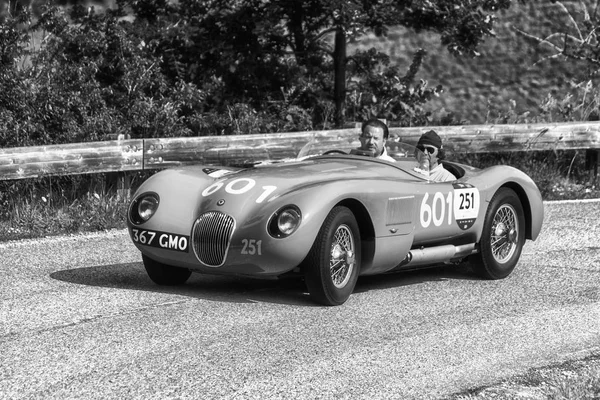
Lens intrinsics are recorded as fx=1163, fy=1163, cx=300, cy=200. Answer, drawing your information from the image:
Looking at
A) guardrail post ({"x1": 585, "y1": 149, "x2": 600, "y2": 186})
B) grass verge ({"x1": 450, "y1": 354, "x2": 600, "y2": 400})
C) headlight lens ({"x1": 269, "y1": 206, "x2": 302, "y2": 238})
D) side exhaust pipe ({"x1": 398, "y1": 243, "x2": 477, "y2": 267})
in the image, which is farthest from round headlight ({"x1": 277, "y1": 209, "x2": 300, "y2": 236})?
guardrail post ({"x1": 585, "y1": 149, "x2": 600, "y2": 186})

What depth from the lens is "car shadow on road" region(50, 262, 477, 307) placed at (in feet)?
25.9

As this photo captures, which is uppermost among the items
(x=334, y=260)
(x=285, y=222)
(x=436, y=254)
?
(x=285, y=222)

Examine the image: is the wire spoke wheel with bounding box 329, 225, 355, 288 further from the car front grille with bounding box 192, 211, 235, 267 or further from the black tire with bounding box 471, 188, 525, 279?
the black tire with bounding box 471, 188, 525, 279

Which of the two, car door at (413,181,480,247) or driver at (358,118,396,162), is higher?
driver at (358,118,396,162)

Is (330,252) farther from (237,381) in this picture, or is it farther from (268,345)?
(237,381)

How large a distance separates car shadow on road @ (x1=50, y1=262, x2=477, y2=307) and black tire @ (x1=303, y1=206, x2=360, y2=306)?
200 millimetres

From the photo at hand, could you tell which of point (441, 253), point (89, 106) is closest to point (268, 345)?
point (441, 253)

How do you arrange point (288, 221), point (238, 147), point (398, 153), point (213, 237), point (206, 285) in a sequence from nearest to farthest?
point (288, 221) < point (213, 237) < point (206, 285) < point (398, 153) < point (238, 147)

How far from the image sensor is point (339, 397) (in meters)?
5.49

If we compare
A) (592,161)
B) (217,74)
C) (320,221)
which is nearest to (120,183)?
(217,74)

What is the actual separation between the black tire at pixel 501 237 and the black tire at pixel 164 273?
2270mm

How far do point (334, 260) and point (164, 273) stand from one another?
1.34 meters

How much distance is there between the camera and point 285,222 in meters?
7.34

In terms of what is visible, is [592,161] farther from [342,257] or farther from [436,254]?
[342,257]
